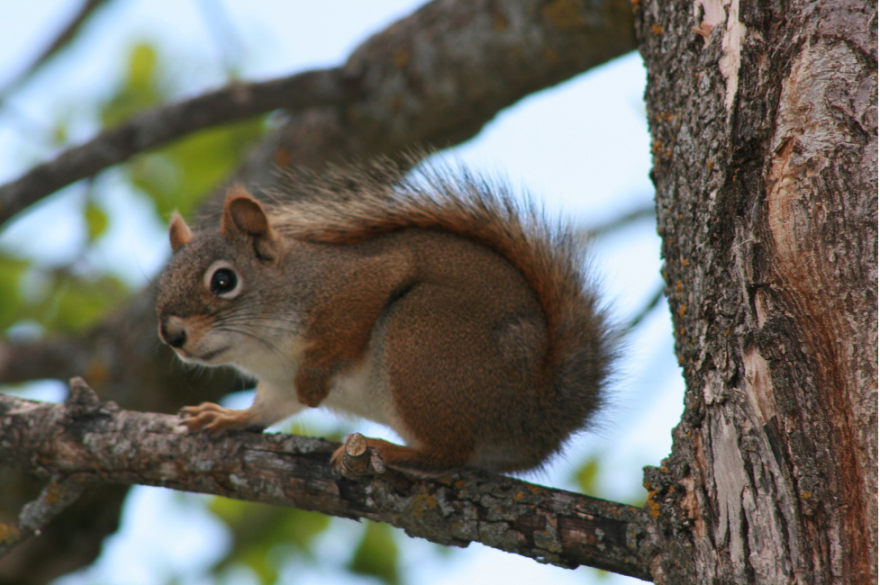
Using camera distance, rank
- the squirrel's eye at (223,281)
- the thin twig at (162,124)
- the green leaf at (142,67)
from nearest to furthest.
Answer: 1. the squirrel's eye at (223,281)
2. the thin twig at (162,124)
3. the green leaf at (142,67)

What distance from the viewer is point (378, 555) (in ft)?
14.2

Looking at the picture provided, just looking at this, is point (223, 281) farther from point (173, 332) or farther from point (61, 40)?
point (61, 40)

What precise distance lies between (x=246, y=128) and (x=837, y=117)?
13.3 feet

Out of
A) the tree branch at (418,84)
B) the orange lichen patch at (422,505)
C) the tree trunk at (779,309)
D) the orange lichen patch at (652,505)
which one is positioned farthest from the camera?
the tree branch at (418,84)

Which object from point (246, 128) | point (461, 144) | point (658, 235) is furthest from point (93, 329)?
point (658, 235)

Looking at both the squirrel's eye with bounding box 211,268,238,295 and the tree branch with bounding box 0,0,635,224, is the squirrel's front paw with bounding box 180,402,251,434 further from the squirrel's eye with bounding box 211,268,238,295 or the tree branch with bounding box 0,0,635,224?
the tree branch with bounding box 0,0,635,224

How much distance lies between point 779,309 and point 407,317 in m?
1.25

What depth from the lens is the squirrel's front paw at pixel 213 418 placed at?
102 inches

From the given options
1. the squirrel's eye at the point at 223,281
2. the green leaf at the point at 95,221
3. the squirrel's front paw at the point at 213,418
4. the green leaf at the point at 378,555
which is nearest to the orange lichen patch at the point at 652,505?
the squirrel's front paw at the point at 213,418

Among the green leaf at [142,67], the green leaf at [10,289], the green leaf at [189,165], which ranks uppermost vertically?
the green leaf at [142,67]

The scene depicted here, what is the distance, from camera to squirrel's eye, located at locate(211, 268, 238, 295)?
289 cm

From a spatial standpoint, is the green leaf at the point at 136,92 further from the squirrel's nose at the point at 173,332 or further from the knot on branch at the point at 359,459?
the knot on branch at the point at 359,459

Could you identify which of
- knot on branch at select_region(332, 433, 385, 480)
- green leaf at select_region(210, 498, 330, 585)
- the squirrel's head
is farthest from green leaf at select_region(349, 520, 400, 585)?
knot on branch at select_region(332, 433, 385, 480)

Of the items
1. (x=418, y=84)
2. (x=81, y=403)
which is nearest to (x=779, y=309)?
(x=81, y=403)
